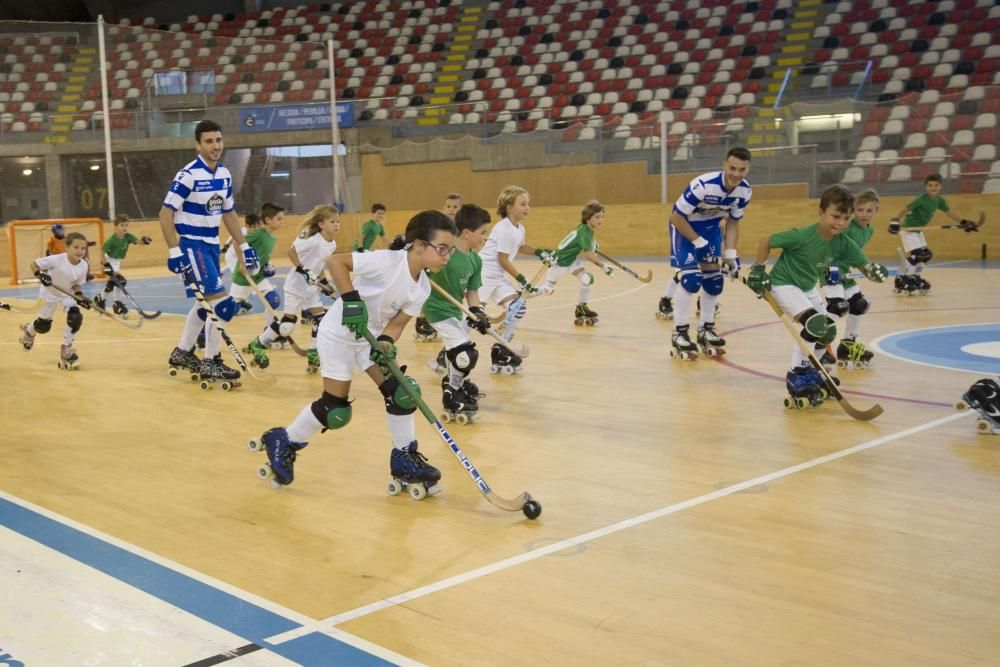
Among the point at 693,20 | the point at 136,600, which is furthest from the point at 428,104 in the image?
the point at 136,600

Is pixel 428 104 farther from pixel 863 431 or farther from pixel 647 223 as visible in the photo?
pixel 863 431

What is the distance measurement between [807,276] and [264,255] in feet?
17.4

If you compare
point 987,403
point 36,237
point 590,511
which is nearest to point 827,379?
point 987,403

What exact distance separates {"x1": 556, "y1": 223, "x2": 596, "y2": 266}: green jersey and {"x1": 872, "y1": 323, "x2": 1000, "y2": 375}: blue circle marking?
9.81 ft

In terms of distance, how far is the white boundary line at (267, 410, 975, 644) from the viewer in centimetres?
330

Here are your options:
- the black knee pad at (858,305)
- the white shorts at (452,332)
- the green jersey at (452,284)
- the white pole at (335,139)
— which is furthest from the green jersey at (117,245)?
the black knee pad at (858,305)

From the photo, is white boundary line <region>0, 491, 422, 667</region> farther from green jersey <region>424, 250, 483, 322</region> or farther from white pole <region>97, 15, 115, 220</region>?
white pole <region>97, 15, 115, 220</region>

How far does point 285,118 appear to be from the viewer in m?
20.9

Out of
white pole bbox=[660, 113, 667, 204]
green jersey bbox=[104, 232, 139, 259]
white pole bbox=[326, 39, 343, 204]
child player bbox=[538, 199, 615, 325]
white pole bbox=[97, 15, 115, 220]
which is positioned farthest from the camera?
white pole bbox=[660, 113, 667, 204]

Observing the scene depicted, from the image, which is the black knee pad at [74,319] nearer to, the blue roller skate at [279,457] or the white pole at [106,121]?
the blue roller skate at [279,457]

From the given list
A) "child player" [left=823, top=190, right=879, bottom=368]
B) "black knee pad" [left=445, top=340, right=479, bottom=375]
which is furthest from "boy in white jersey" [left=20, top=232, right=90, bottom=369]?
"child player" [left=823, top=190, right=879, bottom=368]

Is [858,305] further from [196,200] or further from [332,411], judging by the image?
[196,200]

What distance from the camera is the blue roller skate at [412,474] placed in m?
4.75

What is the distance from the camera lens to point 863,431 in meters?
5.87
